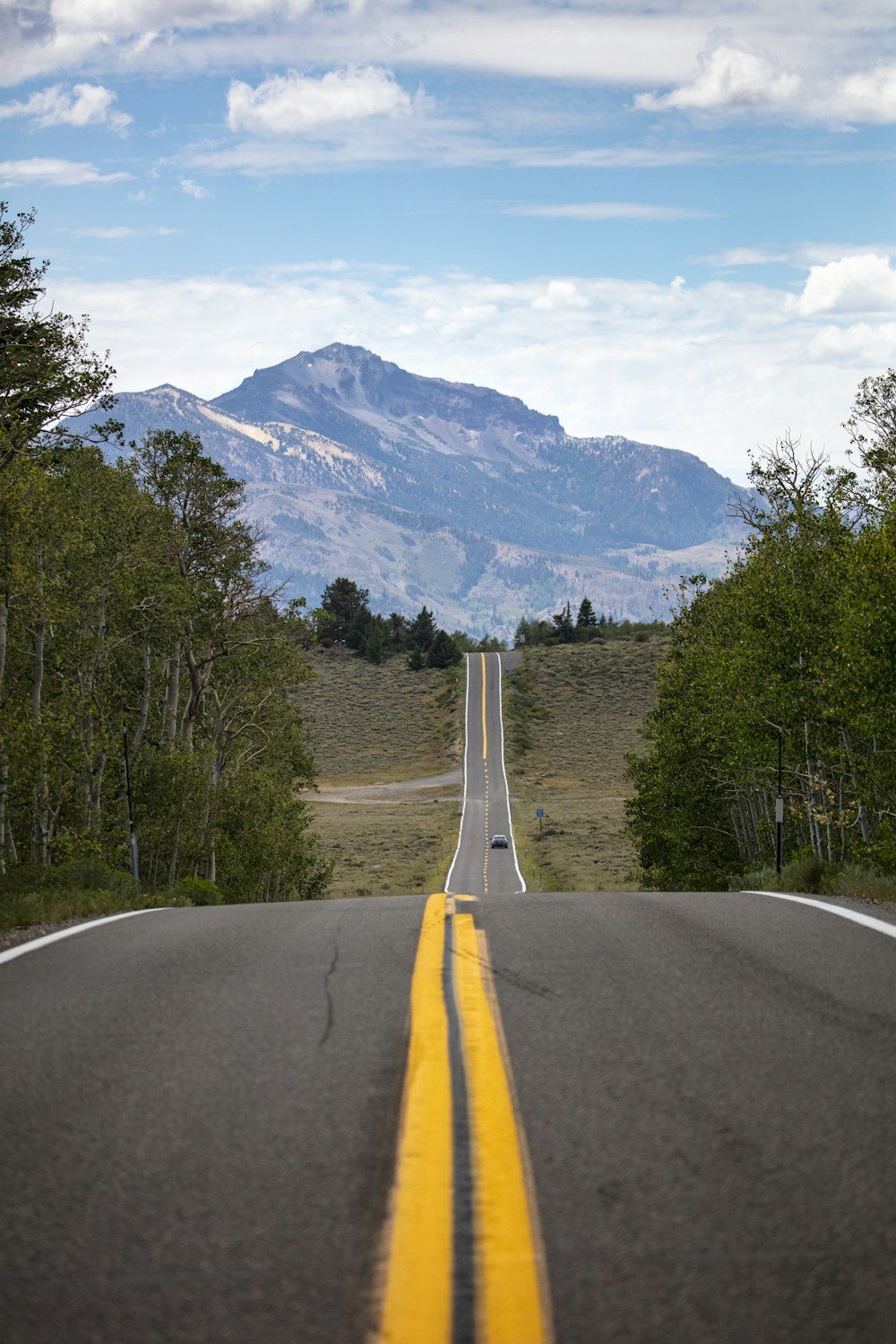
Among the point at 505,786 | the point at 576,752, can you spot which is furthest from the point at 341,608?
the point at 505,786

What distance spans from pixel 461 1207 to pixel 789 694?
79.9 ft

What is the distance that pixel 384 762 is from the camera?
104500 mm

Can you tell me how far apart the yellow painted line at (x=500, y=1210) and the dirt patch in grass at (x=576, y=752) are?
45561 millimetres

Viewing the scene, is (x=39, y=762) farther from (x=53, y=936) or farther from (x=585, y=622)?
(x=585, y=622)

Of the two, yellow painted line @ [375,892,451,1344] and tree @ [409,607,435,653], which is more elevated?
tree @ [409,607,435,653]

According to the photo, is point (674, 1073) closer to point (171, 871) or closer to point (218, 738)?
point (171, 871)

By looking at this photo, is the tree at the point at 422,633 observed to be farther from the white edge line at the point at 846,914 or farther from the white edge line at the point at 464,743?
the white edge line at the point at 846,914

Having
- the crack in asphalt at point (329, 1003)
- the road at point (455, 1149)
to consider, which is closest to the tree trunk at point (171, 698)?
the crack in asphalt at point (329, 1003)

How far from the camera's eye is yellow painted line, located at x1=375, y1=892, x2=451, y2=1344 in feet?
8.36

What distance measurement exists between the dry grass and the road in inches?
1781

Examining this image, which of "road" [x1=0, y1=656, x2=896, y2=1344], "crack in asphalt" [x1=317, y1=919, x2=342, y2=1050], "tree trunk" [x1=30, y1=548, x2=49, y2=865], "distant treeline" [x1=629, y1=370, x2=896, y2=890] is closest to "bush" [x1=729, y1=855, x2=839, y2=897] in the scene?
"distant treeline" [x1=629, y1=370, x2=896, y2=890]

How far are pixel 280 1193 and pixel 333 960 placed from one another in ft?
12.1

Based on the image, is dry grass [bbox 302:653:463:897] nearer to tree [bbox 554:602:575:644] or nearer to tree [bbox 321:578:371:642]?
tree [bbox 321:578:371:642]

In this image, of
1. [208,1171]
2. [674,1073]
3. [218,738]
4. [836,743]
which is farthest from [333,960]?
[218,738]
